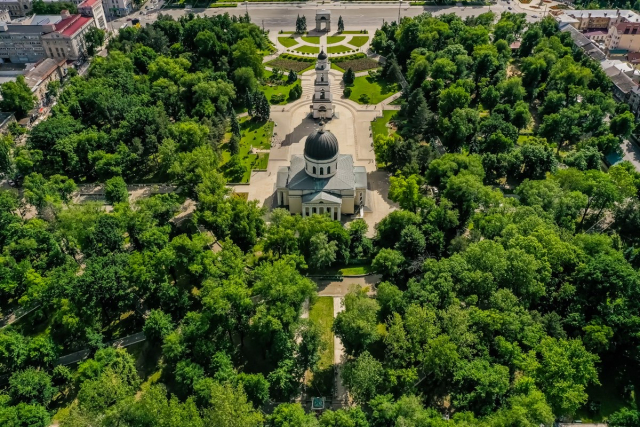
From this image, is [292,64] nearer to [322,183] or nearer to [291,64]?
[291,64]

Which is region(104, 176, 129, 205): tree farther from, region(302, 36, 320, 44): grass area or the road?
the road

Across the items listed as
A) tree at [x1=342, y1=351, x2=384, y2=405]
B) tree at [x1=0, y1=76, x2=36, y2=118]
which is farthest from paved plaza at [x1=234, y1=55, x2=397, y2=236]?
tree at [x1=0, y1=76, x2=36, y2=118]

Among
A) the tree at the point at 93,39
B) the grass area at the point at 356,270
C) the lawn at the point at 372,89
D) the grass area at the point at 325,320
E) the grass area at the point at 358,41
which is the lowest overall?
the grass area at the point at 325,320

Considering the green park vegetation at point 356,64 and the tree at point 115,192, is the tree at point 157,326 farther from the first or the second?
the green park vegetation at point 356,64

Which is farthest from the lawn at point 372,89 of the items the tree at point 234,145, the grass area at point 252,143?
the tree at point 234,145

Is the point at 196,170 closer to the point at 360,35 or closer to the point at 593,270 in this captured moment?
the point at 593,270

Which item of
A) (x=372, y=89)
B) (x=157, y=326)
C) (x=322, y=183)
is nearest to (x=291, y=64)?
(x=372, y=89)
